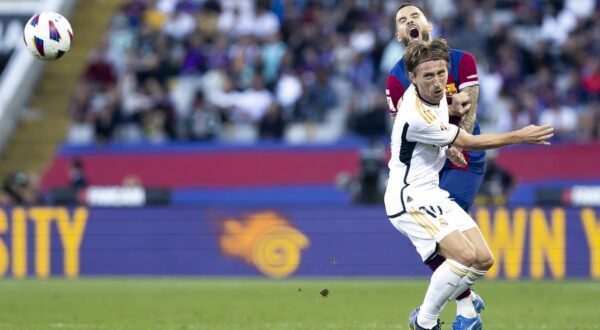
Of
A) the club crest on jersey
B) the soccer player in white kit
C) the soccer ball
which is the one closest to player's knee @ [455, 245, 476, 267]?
the soccer player in white kit

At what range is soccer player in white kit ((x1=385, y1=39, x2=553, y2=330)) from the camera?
27.4 feet

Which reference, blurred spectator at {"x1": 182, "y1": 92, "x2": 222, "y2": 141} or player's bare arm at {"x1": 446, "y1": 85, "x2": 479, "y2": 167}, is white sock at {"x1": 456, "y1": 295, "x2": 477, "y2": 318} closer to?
player's bare arm at {"x1": 446, "y1": 85, "x2": 479, "y2": 167}

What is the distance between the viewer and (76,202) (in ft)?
60.9

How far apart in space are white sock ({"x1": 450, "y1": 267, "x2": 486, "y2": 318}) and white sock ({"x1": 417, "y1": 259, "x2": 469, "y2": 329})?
0.04m

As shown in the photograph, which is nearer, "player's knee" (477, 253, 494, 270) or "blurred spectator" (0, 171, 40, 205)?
"player's knee" (477, 253, 494, 270)

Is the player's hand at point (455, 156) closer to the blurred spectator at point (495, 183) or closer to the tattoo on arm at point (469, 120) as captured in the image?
the tattoo on arm at point (469, 120)

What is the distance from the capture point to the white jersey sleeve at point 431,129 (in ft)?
27.4

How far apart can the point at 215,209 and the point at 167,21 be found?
759 cm

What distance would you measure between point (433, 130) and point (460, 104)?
59cm

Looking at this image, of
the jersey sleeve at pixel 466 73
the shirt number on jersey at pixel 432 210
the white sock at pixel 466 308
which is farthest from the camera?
the jersey sleeve at pixel 466 73

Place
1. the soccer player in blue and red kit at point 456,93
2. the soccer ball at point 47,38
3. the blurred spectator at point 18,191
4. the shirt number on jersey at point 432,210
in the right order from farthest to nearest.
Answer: the blurred spectator at point 18,191 < the soccer ball at point 47,38 < the soccer player in blue and red kit at point 456,93 < the shirt number on jersey at point 432,210

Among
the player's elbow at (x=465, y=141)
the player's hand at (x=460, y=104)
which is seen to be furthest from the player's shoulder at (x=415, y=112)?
the player's hand at (x=460, y=104)

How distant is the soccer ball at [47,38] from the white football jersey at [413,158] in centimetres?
392

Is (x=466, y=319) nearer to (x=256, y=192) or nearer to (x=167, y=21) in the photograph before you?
(x=256, y=192)
